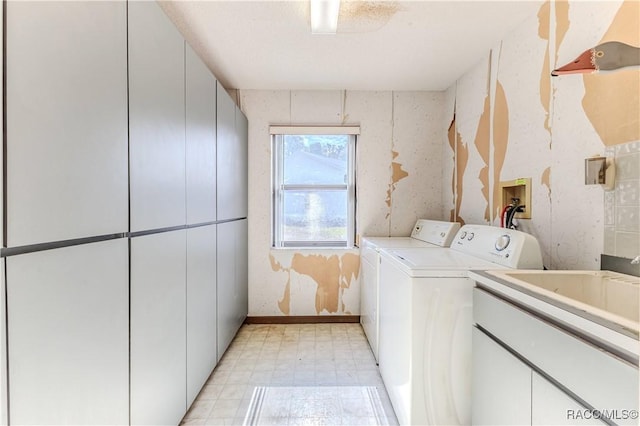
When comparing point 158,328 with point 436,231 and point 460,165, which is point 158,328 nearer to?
point 436,231

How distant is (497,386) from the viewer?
4.01 feet

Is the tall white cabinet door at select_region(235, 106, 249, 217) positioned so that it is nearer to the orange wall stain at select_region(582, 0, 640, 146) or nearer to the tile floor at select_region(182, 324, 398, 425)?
the tile floor at select_region(182, 324, 398, 425)

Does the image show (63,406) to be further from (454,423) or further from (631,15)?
(631,15)

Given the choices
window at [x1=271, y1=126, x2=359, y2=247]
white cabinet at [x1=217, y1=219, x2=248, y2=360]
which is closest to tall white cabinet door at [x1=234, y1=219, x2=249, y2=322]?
white cabinet at [x1=217, y1=219, x2=248, y2=360]

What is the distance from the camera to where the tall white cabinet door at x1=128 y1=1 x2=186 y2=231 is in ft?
3.83

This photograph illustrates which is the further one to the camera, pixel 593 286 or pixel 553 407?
pixel 593 286

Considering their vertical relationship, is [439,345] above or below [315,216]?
below

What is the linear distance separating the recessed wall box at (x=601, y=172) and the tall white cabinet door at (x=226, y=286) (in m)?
2.18

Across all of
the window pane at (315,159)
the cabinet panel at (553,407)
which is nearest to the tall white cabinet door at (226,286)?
the window pane at (315,159)

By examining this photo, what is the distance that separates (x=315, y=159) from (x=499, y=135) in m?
1.77

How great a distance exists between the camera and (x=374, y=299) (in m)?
2.40

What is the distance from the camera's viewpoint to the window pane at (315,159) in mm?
3271

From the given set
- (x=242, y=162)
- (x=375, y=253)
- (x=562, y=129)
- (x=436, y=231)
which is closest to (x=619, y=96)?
(x=562, y=129)

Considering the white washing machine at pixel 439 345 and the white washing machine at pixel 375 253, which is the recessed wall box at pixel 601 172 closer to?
the white washing machine at pixel 439 345
